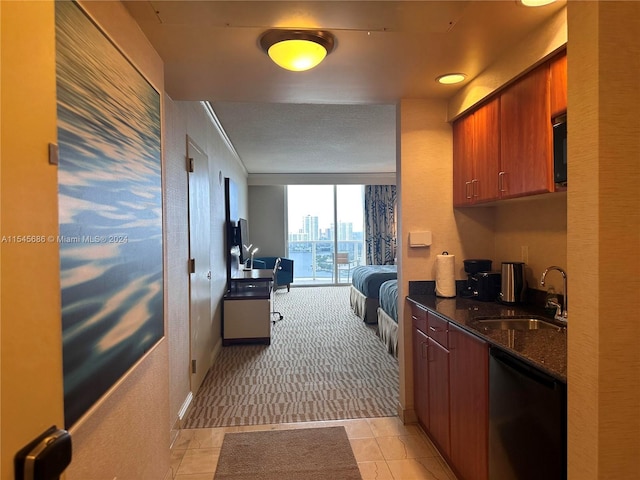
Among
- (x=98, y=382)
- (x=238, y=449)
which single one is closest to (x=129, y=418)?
(x=98, y=382)

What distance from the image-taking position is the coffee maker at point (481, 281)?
8.36 feet

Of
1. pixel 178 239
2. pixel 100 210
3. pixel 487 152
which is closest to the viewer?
pixel 100 210

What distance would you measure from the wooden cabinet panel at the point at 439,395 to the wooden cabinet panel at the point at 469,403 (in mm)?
69

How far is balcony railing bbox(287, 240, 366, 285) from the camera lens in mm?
9430

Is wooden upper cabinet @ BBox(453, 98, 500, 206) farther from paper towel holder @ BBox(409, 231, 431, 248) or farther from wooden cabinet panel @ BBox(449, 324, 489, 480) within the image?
wooden cabinet panel @ BBox(449, 324, 489, 480)

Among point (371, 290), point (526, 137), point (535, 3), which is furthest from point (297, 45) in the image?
point (371, 290)

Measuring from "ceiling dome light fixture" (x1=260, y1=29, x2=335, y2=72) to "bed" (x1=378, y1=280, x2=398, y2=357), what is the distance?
2.66 m

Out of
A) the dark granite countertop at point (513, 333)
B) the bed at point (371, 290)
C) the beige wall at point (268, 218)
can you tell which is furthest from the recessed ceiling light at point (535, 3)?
the beige wall at point (268, 218)

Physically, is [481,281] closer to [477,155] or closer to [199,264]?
[477,155]

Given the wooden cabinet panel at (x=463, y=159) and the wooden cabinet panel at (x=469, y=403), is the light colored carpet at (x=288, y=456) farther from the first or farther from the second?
the wooden cabinet panel at (x=463, y=159)

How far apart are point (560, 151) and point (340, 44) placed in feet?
3.85

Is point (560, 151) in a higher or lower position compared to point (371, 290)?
higher

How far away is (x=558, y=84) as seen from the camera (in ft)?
5.69

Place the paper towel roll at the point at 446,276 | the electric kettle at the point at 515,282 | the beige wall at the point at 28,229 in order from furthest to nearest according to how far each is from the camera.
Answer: the paper towel roll at the point at 446,276, the electric kettle at the point at 515,282, the beige wall at the point at 28,229
